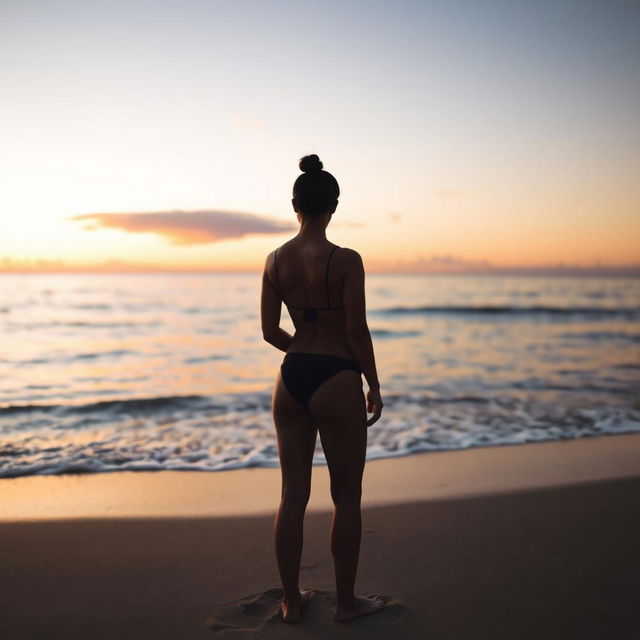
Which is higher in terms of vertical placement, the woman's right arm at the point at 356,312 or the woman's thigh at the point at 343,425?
the woman's right arm at the point at 356,312

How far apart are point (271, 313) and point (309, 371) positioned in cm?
39

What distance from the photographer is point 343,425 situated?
8.61 ft

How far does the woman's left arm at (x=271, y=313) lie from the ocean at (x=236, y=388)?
10.9 feet

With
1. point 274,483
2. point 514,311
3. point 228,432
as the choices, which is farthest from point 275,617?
point 514,311

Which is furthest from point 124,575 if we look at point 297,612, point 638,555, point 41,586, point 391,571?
point 638,555

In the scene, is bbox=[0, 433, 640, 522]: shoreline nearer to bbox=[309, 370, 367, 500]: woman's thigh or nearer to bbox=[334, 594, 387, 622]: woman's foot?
bbox=[334, 594, 387, 622]: woman's foot

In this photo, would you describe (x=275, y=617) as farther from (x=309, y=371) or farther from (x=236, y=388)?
(x=236, y=388)

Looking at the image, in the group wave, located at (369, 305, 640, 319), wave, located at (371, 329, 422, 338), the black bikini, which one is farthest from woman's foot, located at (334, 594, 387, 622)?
wave, located at (369, 305, 640, 319)

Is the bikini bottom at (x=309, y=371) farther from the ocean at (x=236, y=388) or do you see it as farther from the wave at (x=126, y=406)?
the wave at (x=126, y=406)

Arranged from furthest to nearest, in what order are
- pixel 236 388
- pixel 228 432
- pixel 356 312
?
pixel 236 388 → pixel 228 432 → pixel 356 312

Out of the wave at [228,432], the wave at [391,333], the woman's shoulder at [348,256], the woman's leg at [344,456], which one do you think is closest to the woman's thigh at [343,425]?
the woman's leg at [344,456]

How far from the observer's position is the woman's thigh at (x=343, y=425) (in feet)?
8.55

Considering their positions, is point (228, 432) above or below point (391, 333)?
below

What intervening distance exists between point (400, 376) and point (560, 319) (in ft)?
63.3
